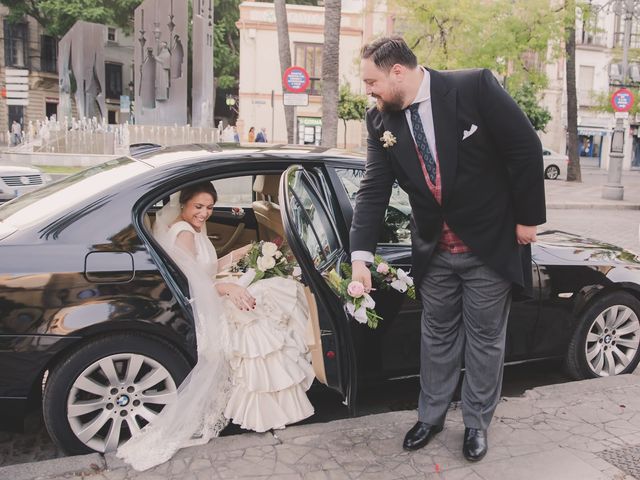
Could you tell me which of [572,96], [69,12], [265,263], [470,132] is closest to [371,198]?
[470,132]

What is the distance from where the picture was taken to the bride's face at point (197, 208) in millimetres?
3623

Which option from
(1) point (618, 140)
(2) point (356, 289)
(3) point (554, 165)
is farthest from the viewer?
(3) point (554, 165)

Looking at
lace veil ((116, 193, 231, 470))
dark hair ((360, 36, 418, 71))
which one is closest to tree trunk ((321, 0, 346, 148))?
lace veil ((116, 193, 231, 470))

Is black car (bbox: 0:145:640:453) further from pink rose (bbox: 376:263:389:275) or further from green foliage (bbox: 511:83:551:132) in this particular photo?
green foliage (bbox: 511:83:551:132)

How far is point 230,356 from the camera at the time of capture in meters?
3.29

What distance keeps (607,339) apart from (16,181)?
8.42m

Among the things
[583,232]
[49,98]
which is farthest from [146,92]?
[49,98]

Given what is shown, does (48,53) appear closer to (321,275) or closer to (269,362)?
(269,362)

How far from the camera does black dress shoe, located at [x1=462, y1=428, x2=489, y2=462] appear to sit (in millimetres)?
2975

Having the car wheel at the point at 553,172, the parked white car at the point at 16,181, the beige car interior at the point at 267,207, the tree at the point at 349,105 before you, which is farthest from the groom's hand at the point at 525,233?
the tree at the point at 349,105

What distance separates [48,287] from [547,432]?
247 cm

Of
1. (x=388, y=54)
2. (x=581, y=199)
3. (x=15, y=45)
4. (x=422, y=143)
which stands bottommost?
(x=581, y=199)

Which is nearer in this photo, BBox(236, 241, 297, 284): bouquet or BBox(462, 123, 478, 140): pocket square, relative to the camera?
BBox(462, 123, 478, 140): pocket square

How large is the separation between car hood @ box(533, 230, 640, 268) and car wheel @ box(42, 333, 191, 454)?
2214 millimetres
